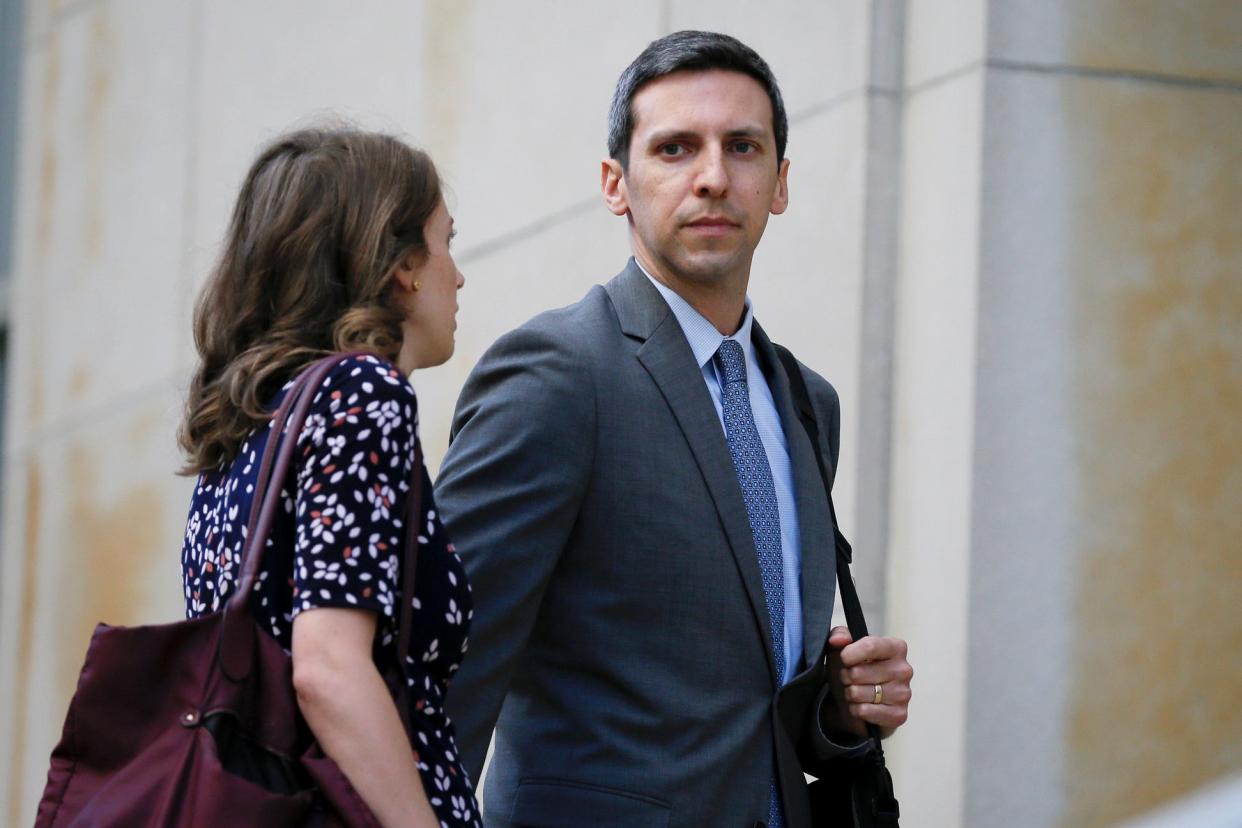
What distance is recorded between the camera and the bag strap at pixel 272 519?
8.05 ft

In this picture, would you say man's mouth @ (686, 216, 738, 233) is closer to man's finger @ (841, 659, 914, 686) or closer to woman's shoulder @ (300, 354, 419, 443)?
man's finger @ (841, 659, 914, 686)

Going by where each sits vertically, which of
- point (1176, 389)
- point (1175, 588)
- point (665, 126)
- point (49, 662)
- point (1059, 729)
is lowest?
point (49, 662)

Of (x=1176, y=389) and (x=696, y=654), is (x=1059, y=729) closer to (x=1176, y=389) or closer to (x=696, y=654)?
(x=1176, y=389)

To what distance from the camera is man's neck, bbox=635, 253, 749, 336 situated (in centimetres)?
354

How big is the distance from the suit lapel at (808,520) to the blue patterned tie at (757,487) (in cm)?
4

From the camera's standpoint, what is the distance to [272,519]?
2.52 m

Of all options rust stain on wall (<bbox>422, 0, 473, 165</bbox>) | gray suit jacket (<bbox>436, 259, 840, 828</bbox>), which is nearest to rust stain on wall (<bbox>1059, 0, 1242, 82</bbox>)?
gray suit jacket (<bbox>436, 259, 840, 828</bbox>)

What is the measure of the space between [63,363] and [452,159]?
3278 mm

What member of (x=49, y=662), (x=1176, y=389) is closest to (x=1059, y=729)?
(x=1176, y=389)

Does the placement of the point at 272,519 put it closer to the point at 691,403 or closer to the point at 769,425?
the point at 691,403

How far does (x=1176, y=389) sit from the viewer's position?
4.84 metres

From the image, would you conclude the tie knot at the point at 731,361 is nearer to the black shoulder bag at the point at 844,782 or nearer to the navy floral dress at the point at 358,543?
the black shoulder bag at the point at 844,782

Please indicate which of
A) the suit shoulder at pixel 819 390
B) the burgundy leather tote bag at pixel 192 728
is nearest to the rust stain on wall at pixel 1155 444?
the suit shoulder at pixel 819 390

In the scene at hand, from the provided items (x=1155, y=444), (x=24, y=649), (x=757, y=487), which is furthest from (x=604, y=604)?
(x=24, y=649)
